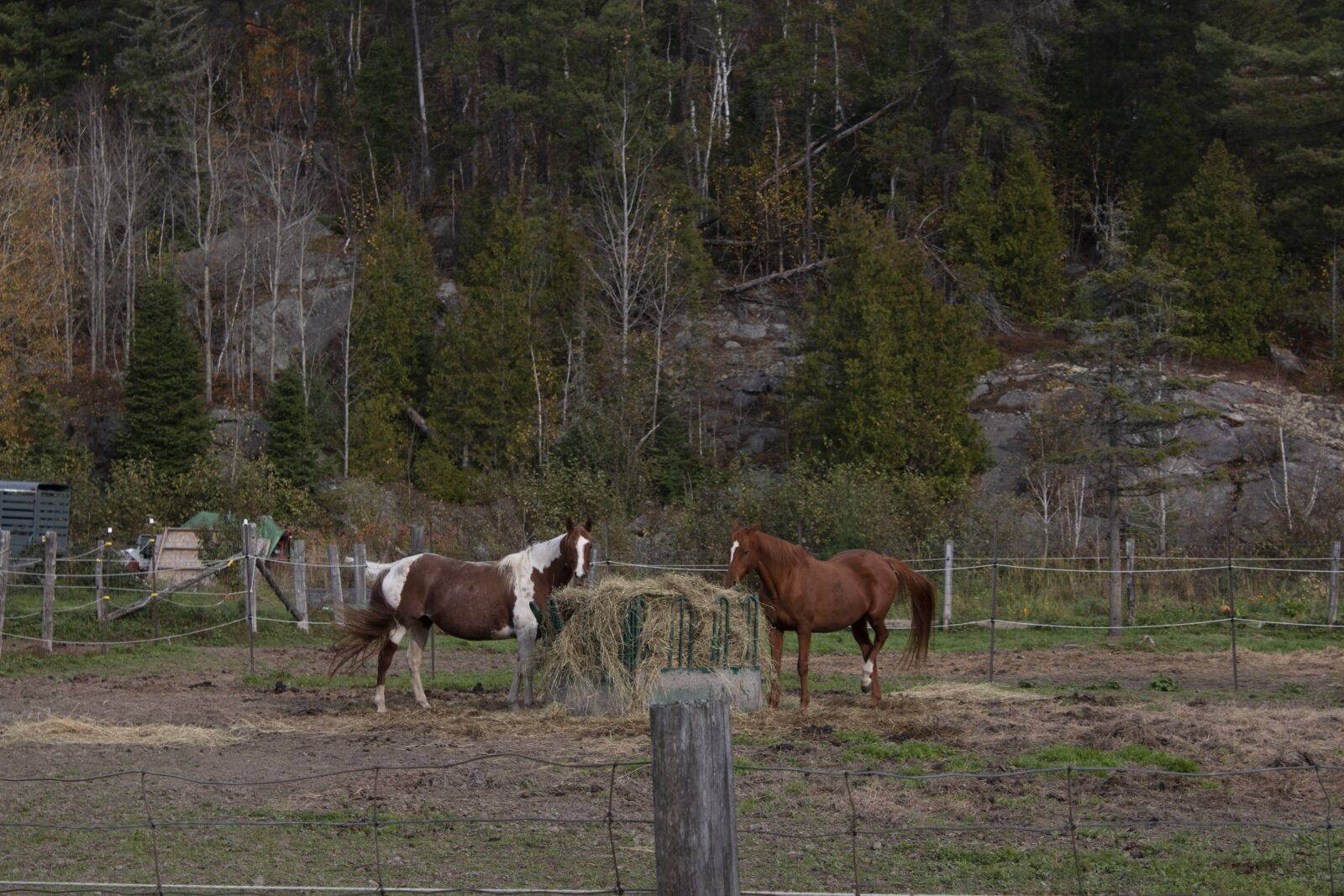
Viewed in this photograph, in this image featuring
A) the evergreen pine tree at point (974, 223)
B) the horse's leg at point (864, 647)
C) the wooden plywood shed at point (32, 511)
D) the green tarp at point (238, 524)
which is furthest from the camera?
the evergreen pine tree at point (974, 223)

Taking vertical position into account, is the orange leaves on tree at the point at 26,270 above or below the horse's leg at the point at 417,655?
above

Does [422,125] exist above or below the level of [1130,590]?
above

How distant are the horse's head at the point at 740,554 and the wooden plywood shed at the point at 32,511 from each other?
1666 centimetres

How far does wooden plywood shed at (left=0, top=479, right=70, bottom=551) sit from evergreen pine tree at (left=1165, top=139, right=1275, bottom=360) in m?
27.1

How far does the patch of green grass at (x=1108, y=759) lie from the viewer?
9.66 metres

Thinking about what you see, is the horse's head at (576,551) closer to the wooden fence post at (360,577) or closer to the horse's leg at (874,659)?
the horse's leg at (874,659)

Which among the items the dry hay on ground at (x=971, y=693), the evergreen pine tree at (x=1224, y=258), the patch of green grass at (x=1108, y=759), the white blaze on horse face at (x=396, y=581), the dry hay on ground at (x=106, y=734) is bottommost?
the dry hay on ground at (x=971, y=693)

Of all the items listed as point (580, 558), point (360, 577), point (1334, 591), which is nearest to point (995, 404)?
point (1334, 591)

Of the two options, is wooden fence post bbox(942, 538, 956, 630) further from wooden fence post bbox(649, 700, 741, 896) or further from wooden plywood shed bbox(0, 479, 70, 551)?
wooden fence post bbox(649, 700, 741, 896)

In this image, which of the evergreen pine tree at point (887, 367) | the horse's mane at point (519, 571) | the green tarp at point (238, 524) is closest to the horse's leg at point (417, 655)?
the horse's mane at point (519, 571)

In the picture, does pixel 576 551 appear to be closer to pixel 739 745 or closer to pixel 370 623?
pixel 370 623

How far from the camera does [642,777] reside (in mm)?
9672

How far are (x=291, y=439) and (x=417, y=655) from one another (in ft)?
64.6

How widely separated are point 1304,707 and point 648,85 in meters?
31.3
